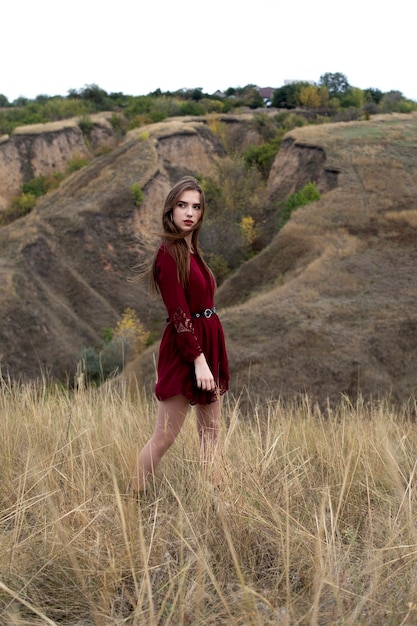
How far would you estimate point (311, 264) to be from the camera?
81.8 ft

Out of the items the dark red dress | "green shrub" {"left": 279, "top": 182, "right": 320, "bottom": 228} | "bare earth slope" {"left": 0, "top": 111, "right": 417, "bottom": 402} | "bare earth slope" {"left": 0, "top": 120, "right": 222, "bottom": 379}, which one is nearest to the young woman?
the dark red dress

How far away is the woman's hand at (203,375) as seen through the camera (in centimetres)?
326

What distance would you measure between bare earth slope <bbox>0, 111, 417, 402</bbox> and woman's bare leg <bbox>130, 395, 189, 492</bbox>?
1.51 meters

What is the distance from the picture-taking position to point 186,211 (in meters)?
3.52

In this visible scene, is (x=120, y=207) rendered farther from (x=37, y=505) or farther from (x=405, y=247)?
(x=37, y=505)

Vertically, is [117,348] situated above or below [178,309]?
below

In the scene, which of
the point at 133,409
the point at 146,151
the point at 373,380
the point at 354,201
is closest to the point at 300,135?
the point at 146,151

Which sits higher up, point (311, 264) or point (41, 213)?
point (41, 213)

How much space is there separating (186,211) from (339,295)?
18.9m

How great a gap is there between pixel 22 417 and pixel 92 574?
212 centimetres

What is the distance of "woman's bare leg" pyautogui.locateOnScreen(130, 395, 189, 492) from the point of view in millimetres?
3201

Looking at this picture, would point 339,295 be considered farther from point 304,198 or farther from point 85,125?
point 85,125

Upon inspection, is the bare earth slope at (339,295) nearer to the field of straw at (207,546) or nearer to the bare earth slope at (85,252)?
the field of straw at (207,546)

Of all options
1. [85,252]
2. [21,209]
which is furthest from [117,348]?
[21,209]
